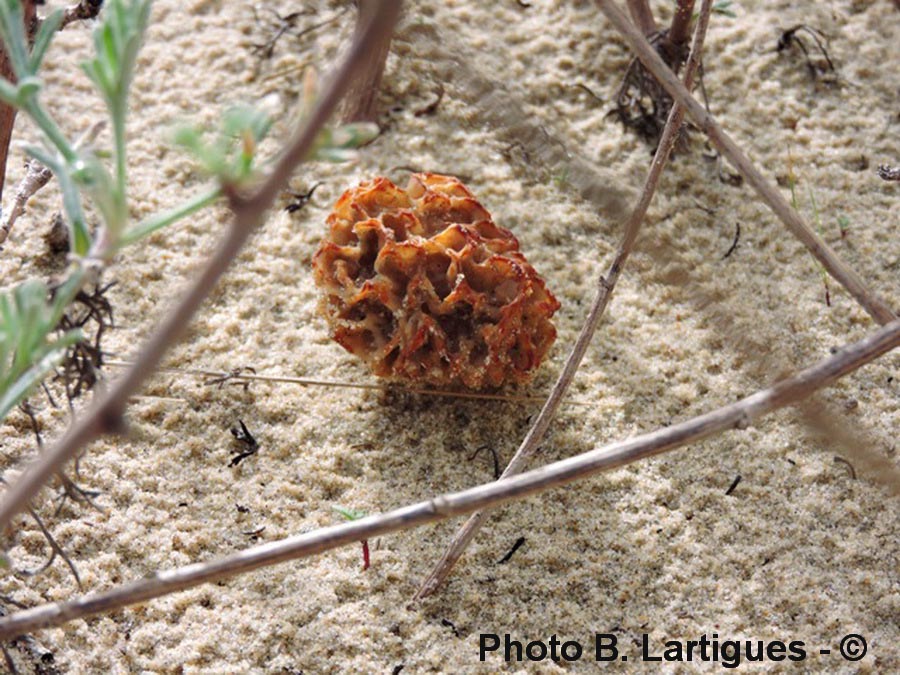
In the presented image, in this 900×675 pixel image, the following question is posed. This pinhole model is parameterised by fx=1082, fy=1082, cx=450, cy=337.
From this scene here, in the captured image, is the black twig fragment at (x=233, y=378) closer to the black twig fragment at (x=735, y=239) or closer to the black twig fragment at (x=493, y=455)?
the black twig fragment at (x=493, y=455)

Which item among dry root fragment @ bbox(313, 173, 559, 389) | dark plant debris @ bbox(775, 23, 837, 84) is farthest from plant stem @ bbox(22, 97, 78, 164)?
dark plant debris @ bbox(775, 23, 837, 84)

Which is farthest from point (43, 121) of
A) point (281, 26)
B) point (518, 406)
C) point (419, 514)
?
point (281, 26)

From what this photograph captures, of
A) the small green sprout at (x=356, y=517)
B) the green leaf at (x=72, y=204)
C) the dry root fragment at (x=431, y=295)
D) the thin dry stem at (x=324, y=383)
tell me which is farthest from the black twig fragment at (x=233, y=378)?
the green leaf at (x=72, y=204)

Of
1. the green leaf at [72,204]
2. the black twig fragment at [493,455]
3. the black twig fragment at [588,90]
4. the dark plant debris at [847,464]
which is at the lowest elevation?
the black twig fragment at [493,455]

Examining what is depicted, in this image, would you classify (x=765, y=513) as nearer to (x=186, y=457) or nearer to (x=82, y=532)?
(x=186, y=457)

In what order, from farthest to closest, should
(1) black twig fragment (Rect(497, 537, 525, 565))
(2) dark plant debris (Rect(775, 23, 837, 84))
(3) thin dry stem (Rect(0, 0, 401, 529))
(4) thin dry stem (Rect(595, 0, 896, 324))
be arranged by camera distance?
(2) dark plant debris (Rect(775, 23, 837, 84))
(1) black twig fragment (Rect(497, 537, 525, 565))
(4) thin dry stem (Rect(595, 0, 896, 324))
(3) thin dry stem (Rect(0, 0, 401, 529))

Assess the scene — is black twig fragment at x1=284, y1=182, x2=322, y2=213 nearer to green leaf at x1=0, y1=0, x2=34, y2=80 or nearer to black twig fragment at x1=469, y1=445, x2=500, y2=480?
black twig fragment at x1=469, y1=445, x2=500, y2=480

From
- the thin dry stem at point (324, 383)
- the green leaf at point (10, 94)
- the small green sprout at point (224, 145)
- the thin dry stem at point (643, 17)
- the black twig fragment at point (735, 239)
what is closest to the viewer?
the small green sprout at point (224, 145)
